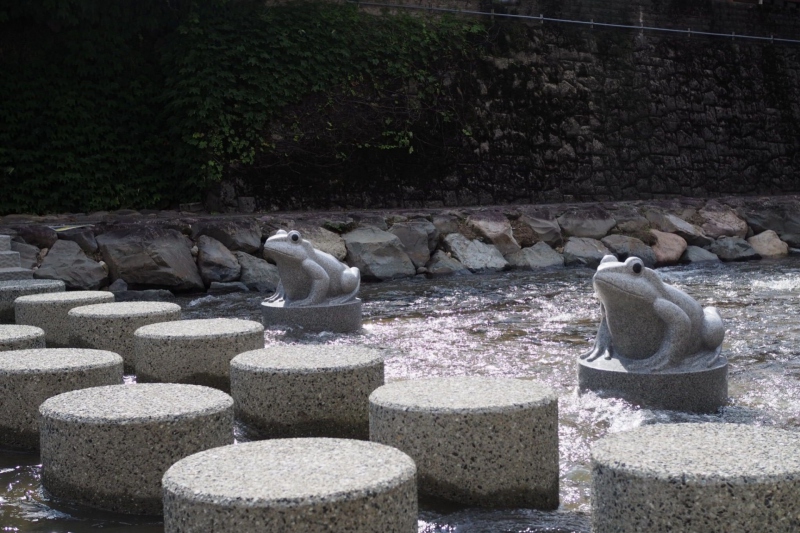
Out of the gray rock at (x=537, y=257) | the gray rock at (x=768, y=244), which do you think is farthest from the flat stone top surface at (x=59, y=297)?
the gray rock at (x=768, y=244)

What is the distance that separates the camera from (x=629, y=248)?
615 inches

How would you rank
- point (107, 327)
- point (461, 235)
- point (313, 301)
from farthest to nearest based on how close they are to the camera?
1. point (461, 235)
2. point (313, 301)
3. point (107, 327)

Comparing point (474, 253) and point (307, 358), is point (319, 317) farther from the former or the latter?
point (474, 253)

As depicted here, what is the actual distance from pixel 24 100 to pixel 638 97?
13263mm

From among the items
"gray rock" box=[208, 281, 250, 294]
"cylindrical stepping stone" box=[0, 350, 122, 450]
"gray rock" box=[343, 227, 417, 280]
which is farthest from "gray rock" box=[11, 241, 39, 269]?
"cylindrical stepping stone" box=[0, 350, 122, 450]

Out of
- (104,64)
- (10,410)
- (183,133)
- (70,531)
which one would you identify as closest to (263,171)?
(183,133)

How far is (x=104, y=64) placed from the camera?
602 inches

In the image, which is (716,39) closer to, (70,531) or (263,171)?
(263,171)

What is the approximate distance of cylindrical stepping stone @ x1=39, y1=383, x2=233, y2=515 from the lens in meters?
3.79

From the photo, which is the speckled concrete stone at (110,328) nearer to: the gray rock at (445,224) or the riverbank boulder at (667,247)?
the gray rock at (445,224)

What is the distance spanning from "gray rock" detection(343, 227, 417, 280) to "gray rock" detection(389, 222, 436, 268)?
205 mm

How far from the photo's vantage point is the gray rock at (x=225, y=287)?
40.1 feet

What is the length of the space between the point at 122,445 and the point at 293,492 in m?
1.32

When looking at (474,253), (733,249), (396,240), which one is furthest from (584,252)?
(396,240)
